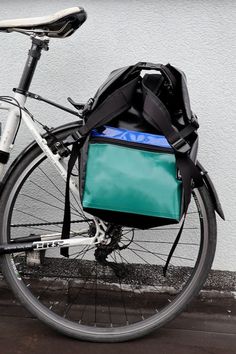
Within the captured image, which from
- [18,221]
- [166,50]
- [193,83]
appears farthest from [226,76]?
[18,221]

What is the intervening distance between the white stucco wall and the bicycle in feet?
1.07

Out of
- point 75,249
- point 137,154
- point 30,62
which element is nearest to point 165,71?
point 137,154

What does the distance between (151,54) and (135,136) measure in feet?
2.56

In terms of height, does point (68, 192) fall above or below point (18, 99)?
below

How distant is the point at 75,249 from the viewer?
2.81 m

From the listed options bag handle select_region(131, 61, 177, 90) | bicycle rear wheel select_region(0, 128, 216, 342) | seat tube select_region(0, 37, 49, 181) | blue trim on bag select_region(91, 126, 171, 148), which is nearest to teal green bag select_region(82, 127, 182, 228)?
blue trim on bag select_region(91, 126, 171, 148)

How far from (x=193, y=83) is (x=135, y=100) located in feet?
2.21

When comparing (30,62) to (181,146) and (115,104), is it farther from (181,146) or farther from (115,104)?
(181,146)

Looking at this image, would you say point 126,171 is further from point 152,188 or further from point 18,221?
point 18,221

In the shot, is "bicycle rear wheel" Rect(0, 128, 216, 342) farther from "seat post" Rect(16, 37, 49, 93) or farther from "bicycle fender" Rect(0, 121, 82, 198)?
"seat post" Rect(16, 37, 49, 93)

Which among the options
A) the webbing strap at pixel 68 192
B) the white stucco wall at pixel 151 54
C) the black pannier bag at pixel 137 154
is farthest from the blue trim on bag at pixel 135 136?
the white stucco wall at pixel 151 54

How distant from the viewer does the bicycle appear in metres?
2.23

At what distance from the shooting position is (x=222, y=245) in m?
2.78

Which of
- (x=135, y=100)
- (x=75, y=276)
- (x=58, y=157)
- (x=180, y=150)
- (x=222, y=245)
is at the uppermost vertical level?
(x=135, y=100)
